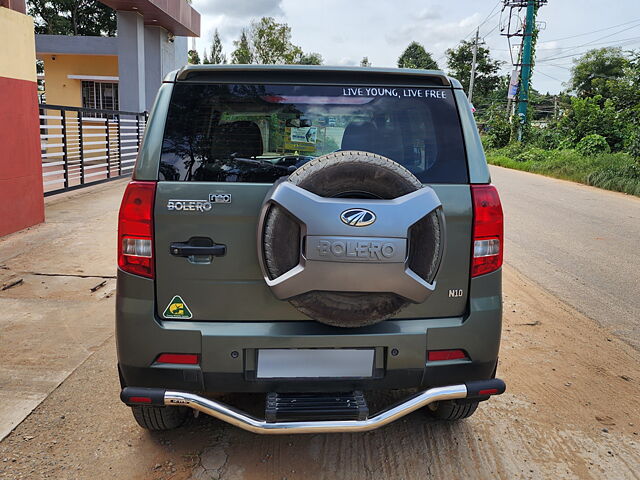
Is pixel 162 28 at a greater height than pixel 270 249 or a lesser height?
greater

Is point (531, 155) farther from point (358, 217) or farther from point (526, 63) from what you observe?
point (358, 217)

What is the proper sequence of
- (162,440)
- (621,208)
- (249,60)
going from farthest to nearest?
(249,60) < (621,208) < (162,440)

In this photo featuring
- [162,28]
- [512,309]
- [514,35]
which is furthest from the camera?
[514,35]

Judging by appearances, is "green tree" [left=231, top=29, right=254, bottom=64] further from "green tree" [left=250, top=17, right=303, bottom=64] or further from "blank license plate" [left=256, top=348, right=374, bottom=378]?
"blank license plate" [left=256, top=348, right=374, bottom=378]

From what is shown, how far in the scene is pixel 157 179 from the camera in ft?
8.25

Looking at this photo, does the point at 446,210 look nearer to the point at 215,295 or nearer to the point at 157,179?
the point at 215,295

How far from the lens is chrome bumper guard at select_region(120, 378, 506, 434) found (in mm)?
2451

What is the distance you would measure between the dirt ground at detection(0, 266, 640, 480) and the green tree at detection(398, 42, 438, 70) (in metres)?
72.9

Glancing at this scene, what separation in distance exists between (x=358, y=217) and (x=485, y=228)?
67 centimetres

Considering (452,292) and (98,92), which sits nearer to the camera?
(452,292)

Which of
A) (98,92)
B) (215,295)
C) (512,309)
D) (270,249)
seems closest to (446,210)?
(270,249)

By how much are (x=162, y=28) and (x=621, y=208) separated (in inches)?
596

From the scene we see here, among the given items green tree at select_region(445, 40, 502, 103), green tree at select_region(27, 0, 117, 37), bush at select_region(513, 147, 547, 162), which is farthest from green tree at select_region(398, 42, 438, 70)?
bush at select_region(513, 147, 547, 162)

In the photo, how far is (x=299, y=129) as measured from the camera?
8.84 feet
